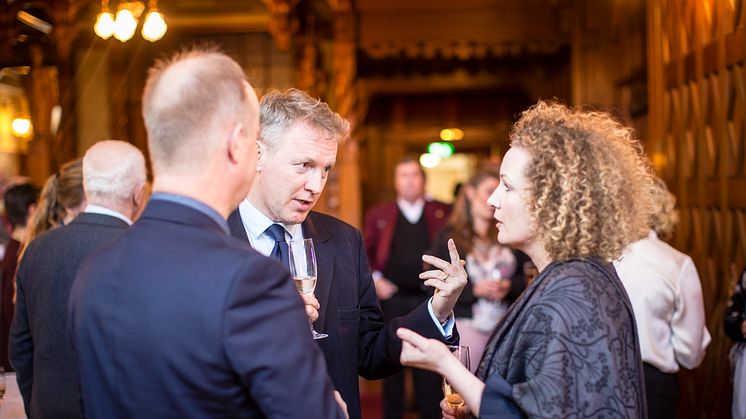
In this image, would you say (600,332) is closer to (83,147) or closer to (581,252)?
(581,252)

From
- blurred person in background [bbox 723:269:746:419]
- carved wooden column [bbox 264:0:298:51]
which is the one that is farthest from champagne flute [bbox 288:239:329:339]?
carved wooden column [bbox 264:0:298:51]

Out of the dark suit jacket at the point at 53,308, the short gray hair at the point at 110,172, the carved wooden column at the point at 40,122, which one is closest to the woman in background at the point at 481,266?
the short gray hair at the point at 110,172

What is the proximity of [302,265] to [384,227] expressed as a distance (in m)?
4.04

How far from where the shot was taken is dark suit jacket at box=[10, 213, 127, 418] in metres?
2.96

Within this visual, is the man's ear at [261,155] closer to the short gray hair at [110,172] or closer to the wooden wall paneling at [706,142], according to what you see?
the short gray hair at [110,172]

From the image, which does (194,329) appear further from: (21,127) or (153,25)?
(21,127)

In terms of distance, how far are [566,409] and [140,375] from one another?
942 mm

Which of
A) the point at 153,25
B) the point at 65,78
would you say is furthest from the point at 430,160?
the point at 153,25

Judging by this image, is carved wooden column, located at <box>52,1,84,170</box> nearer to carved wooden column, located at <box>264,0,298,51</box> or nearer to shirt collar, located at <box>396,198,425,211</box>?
carved wooden column, located at <box>264,0,298,51</box>

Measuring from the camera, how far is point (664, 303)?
11.6ft

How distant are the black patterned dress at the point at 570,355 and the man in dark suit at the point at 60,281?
164 cm

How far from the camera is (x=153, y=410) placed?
153 cm

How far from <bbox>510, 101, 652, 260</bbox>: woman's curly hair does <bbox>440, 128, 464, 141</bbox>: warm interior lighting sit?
8.26 metres

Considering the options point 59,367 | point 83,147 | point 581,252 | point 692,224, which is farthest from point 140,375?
point 83,147
